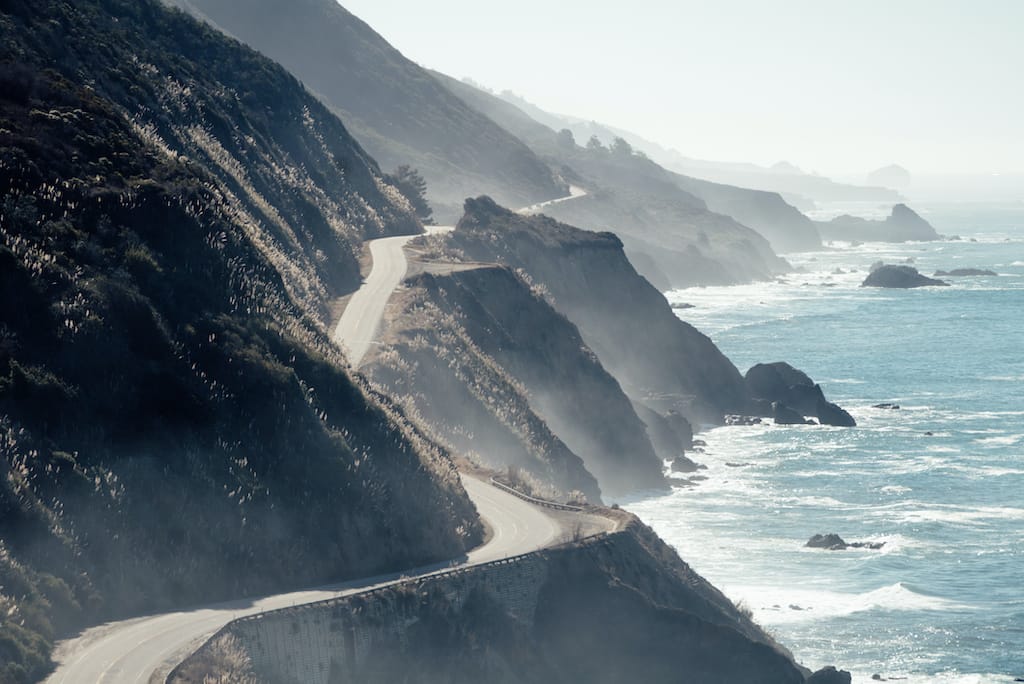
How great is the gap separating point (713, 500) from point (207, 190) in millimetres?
32956

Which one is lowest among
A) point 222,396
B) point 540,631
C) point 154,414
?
point 540,631

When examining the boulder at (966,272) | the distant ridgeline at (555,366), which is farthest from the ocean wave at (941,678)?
the boulder at (966,272)

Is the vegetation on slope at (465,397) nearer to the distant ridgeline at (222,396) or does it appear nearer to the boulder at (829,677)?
the distant ridgeline at (222,396)

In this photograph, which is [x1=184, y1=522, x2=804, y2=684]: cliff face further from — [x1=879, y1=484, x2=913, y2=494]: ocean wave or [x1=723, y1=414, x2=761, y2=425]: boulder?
[x1=723, y1=414, x2=761, y2=425]: boulder

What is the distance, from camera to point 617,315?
309 feet

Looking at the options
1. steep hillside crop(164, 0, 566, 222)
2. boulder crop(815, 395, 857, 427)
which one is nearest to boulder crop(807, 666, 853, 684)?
boulder crop(815, 395, 857, 427)

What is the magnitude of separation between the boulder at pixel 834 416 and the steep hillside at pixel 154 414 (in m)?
45.0

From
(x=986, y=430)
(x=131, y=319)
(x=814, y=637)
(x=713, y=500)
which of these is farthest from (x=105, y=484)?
(x=986, y=430)

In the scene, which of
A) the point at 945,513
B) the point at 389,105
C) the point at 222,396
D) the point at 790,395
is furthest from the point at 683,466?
the point at 389,105

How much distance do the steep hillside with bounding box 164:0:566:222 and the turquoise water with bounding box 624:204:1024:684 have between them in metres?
54.3

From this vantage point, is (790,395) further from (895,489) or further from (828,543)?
(828,543)

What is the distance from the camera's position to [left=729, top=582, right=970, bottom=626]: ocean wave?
52750 mm

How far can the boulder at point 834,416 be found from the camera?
87750 millimetres

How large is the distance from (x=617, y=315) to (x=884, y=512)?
30659mm
